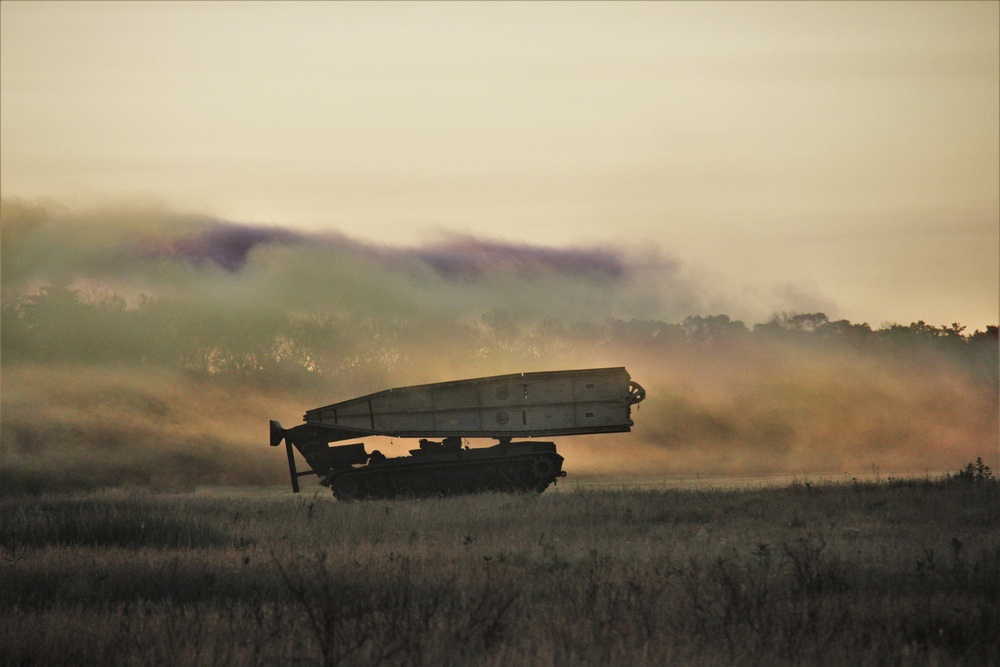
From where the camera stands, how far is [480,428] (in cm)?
3000

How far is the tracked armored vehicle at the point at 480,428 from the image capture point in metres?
29.6

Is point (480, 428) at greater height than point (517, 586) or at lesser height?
greater

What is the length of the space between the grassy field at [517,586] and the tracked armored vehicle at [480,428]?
6.96 m

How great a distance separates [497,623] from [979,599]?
5.53 metres

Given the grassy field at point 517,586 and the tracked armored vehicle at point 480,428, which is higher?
the tracked armored vehicle at point 480,428

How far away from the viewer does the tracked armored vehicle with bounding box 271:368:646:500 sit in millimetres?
29641

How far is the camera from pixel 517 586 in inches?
533

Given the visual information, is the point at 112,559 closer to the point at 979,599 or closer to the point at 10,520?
the point at 10,520

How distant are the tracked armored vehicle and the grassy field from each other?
696cm

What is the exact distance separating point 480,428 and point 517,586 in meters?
16.5

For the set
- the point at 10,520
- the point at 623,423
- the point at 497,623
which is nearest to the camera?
the point at 497,623

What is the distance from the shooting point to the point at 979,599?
475 inches

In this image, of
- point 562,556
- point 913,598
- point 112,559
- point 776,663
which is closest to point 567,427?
point 562,556

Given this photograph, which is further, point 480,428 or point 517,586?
point 480,428
